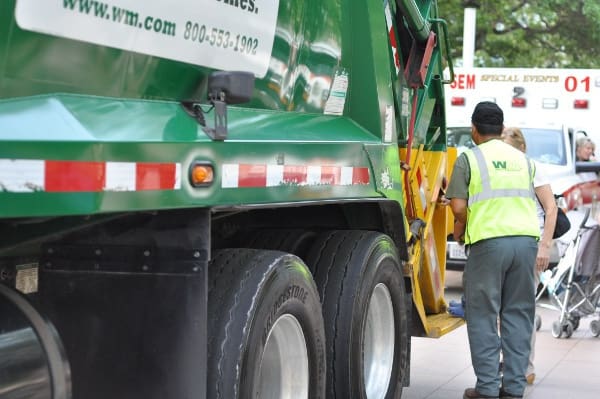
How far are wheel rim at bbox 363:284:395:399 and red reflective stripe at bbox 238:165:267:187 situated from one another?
1.85 meters

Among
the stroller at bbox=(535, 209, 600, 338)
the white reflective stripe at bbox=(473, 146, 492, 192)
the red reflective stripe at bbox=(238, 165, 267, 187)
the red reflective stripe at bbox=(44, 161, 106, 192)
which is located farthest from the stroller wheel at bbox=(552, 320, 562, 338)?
the red reflective stripe at bbox=(44, 161, 106, 192)

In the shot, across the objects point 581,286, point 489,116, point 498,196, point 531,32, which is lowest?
point 581,286

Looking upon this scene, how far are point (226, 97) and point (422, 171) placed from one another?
3.27m

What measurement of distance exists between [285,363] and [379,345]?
1.47m

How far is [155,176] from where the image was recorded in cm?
309

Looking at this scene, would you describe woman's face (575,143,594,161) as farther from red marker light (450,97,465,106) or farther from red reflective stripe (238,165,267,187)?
red reflective stripe (238,165,267,187)


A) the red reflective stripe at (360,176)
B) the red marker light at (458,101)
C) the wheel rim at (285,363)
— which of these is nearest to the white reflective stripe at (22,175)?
the wheel rim at (285,363)

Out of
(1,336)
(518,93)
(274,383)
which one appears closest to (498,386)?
(274,383)

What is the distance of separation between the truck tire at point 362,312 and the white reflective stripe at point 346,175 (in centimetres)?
52

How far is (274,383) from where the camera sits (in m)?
4.21

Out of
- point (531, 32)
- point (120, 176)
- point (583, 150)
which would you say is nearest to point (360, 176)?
point (120, 176)

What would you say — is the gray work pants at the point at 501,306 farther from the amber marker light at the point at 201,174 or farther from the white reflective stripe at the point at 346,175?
the amber marker light at the point at 201,174

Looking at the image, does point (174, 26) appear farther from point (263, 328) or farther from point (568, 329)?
point (568, 329)

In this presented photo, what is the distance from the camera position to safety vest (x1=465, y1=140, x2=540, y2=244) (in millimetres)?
6254
